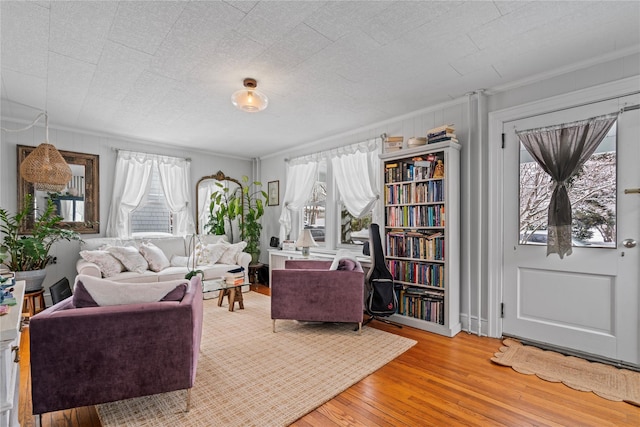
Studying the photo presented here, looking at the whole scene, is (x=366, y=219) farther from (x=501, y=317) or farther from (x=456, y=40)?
(x=456, y=40)

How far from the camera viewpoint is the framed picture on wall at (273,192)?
588 centimetres

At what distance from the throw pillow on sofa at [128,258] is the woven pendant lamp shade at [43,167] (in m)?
1.60

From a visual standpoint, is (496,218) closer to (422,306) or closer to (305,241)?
(422,306)

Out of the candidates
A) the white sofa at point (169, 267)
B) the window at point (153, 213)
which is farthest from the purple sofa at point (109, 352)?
the window at point (153, 213)

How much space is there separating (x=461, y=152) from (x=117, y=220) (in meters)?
4.86

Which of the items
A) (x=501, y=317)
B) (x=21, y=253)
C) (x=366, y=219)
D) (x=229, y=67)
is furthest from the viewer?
(x=366, y=219)

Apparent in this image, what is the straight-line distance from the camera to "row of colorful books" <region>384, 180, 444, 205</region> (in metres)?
3.29

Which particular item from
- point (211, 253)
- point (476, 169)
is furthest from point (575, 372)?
point (211, 253)

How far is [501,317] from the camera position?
3072 mm

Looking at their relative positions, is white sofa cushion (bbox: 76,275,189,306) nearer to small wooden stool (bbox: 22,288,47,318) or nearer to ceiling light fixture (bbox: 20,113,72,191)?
ceiling light fixture (bbox: 20,113,72,191)

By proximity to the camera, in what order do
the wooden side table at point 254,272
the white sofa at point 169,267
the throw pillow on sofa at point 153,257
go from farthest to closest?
the wooden side table at point 254,272 < the throw pillow on sofa at point 153,257 < the white sofa at point 169,267

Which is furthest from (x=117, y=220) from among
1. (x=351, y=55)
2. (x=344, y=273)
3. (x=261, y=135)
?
(x=351, y=55)

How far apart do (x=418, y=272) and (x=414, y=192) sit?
89 centimetres

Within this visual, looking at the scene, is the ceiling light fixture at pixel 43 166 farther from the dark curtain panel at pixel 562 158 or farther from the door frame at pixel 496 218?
the dark curtain panel at pixel 562 158
